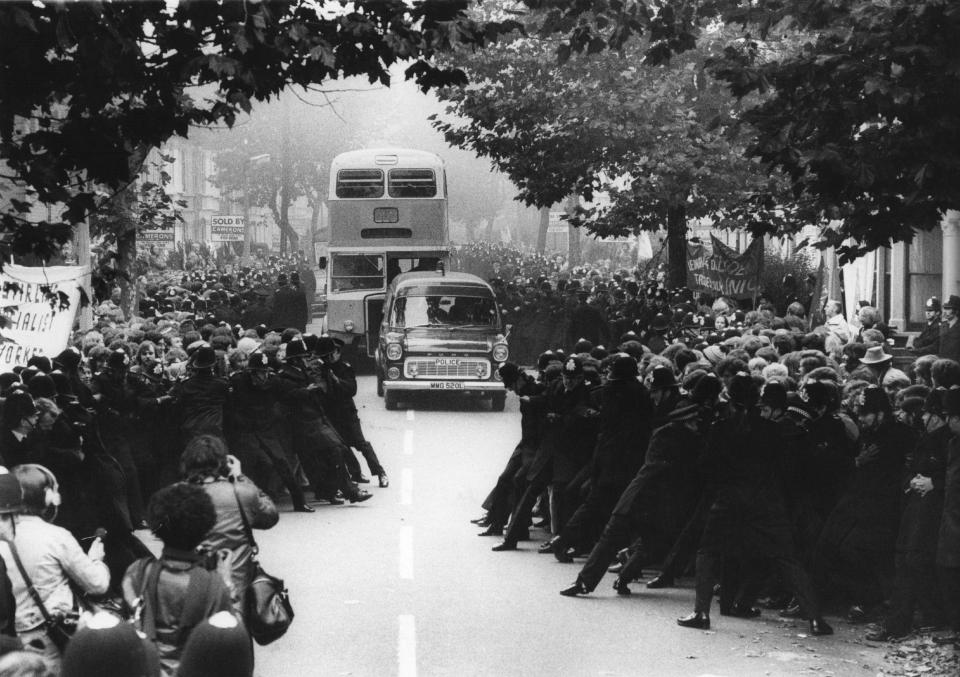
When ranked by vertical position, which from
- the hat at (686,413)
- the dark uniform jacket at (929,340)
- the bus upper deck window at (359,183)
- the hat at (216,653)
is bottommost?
the hat at (216,653)

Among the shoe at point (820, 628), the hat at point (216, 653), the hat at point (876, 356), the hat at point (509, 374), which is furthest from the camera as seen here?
the hat at point (876, 356)

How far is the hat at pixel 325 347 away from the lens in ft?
49.7

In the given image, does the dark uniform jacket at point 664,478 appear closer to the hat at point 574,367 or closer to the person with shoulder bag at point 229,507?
the hat at point 574,367

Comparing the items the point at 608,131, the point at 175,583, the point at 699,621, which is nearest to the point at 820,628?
the point at 699,621

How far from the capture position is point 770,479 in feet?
32.4

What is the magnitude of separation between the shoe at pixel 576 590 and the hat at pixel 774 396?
185 cm

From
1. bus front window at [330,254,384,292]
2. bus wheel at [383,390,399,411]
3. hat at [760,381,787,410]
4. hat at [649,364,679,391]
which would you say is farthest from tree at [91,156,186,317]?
hat at [760,381,787,410]

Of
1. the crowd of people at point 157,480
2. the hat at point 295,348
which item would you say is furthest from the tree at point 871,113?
the hat at point 295,348

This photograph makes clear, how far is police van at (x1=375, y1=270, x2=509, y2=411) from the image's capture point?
76.1 feet

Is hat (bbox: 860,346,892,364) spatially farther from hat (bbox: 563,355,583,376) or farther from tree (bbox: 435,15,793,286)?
tree (bbox: 435,15,793,286)

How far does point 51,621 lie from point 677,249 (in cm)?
2495

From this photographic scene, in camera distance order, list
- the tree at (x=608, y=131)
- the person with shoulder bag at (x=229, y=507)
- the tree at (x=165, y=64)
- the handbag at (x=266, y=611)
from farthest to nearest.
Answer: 1. the tree at (x=608, y=131)
2. the tree at (x=165, y=64)
3. the person with shoulder bag at (x=229, y=507)
4. the handbag at (x=266, y=611)

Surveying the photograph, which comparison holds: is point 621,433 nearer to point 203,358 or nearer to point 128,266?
point 203,358

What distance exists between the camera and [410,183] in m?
28.8
